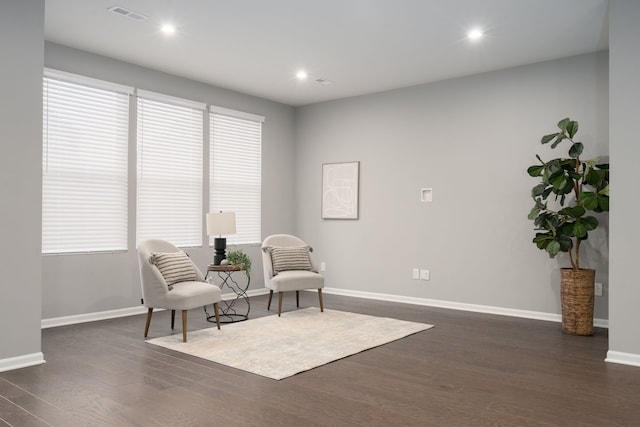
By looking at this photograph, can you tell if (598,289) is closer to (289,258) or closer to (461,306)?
(461,306)

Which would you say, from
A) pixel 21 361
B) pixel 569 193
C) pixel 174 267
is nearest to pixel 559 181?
pixel 569 193

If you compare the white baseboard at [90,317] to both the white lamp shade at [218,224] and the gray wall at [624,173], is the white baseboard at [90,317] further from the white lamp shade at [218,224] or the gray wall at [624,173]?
the gray wall at [624,173]

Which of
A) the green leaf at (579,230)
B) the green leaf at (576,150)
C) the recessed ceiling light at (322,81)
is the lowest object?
the green leaf at (579,230)

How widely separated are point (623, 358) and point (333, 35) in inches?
143

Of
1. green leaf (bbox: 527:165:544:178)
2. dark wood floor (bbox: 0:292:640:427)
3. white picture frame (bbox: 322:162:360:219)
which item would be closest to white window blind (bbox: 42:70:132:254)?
dark wood floor (bbox: 0:292:640:427)

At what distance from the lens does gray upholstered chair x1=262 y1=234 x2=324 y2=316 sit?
17.5ft

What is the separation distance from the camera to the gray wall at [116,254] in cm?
493

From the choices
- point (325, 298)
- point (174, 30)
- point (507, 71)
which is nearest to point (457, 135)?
point (507, 71)

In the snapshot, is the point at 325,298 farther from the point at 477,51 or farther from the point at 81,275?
the point at 477,51

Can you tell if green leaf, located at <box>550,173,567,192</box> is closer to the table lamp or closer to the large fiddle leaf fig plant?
the large fiddle leaf fig plant

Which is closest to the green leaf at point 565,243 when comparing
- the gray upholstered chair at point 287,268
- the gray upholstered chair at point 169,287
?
the gray upholstered chair at point 287,268

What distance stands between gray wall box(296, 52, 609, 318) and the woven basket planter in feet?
1.53

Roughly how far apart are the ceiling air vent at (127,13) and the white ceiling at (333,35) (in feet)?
0.19

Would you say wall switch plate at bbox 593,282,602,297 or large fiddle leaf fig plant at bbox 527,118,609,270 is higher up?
large fiddle leaf fig plant at bbox 527,118,609,270
